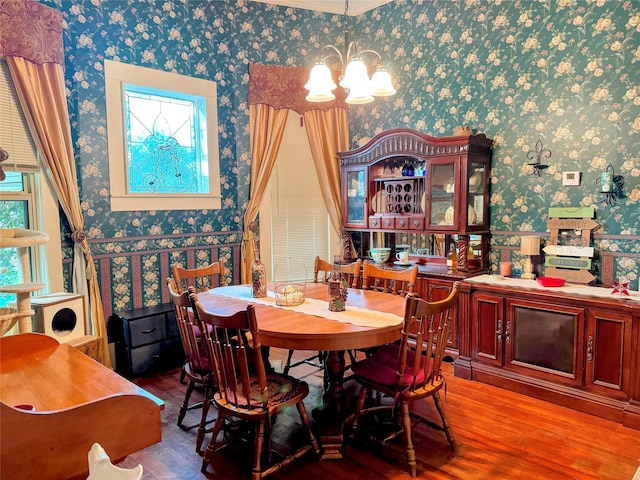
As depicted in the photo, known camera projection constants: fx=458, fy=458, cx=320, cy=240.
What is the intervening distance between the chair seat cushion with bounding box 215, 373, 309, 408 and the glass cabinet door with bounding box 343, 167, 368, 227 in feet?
7.89

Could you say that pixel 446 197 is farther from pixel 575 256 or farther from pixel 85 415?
pixel 85 415

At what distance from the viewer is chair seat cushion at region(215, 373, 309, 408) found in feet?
7.22

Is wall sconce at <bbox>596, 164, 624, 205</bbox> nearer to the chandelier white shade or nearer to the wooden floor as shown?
the wooden floor

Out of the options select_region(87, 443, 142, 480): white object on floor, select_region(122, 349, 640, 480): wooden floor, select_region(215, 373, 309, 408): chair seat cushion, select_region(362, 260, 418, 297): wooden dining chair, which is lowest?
select_region(122, 349, 640, 480): wooden floor

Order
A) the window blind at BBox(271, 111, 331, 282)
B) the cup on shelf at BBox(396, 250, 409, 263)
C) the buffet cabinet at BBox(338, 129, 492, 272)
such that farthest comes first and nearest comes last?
the window blind at BBox(271, 111, 331, 282)
the cup on shelf at BBox(396, 250, 409, 263)
the buffet cabinet at BBox(338, 129, 492, 272)

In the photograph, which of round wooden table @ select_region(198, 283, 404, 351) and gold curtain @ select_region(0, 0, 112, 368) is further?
gold curtain @ select_region(0, 0, 112, 368)

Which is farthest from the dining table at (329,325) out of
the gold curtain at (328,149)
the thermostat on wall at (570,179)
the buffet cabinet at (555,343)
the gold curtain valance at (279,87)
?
the gold curtain valance at (279,87)

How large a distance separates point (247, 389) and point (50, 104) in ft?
8.32

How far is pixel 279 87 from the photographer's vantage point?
15.1 feet

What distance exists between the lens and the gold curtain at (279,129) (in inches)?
178

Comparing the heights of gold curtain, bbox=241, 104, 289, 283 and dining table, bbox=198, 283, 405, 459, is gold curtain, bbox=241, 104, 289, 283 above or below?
above

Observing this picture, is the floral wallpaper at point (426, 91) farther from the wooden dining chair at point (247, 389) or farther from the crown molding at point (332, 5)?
the wooden dining chair at point (247, 389)

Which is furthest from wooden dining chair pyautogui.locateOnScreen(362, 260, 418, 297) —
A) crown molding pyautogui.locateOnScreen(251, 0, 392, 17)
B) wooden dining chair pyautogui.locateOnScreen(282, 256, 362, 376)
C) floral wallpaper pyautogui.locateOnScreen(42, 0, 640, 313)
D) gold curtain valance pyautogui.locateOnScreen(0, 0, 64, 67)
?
crown molding pyautogui.locateOnScreen(251, 0, 392, 17)

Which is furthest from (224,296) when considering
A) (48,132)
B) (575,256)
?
(575,256)
